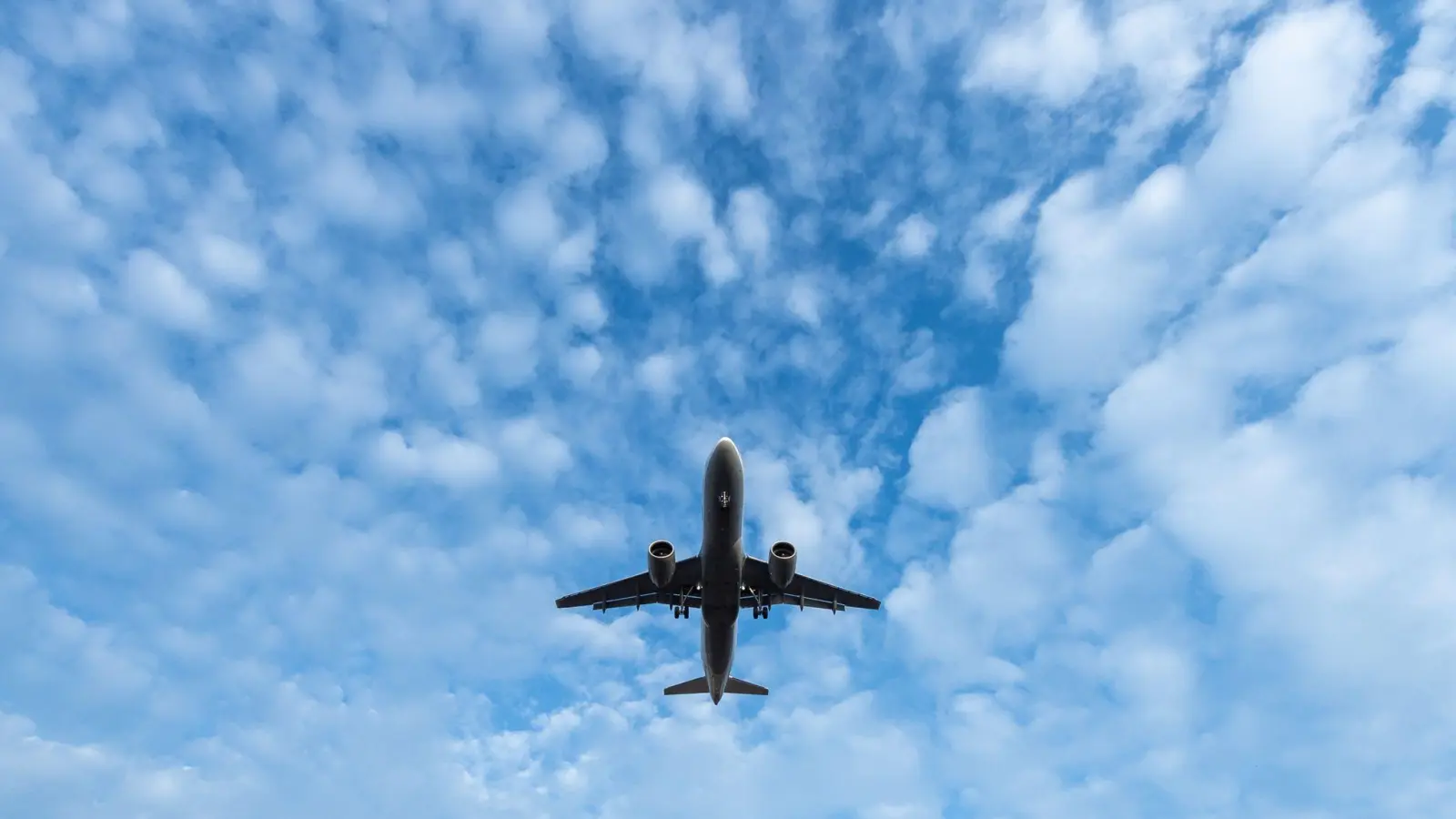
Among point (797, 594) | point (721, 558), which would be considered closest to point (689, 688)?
point (797, 594)

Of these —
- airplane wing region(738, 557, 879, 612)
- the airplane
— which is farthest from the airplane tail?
airplane wing region(738, 557, 879, 612)

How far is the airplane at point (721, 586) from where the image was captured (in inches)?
1515

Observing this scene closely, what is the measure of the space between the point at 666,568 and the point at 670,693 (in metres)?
14.0

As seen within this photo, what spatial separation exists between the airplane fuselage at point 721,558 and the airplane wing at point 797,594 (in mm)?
1973

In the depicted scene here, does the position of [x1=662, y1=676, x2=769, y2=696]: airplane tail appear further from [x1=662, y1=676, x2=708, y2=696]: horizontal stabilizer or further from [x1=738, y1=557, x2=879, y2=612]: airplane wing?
[x1=738, y1=557, x2=879, y2=612]: airplane wing

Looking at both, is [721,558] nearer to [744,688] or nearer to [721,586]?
[721,586]

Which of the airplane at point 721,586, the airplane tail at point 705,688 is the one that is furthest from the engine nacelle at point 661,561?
the airplane tail at point 705,688

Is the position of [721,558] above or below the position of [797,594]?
below

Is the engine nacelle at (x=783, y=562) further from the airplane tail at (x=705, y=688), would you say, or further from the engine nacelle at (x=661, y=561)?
the airplane tail at (x=705, y=688)

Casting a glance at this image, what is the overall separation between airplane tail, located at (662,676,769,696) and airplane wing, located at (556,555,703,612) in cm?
597

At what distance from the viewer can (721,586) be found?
42094mm

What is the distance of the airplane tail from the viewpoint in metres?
51.6

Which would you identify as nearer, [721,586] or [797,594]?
[721,586]

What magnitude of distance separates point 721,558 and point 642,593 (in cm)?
1006
